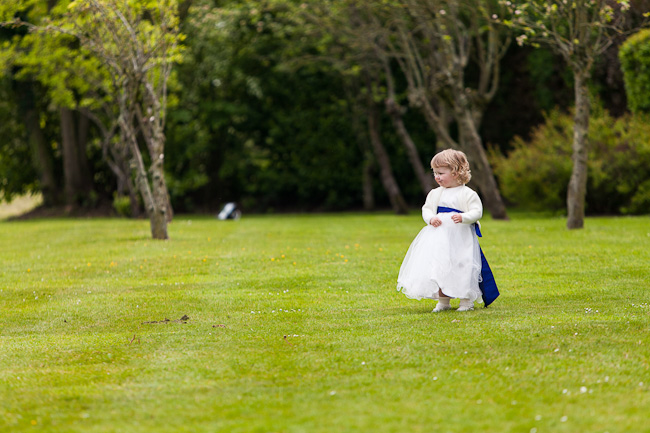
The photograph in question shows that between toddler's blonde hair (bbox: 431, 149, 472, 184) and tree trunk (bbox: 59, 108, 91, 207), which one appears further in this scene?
tree trunk (bbox: 59, 108, 91, 207)

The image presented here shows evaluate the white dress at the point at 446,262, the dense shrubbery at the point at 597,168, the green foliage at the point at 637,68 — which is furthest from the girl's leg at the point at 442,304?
the green foliage at the point at 637,68

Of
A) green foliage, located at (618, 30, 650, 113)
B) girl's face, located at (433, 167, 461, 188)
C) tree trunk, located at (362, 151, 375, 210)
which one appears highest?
green foliage, located at (618, 30, 650, 113)

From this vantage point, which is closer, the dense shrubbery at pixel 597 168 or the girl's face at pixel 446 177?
the girl's face at pixel 446 177

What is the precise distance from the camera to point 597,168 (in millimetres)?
19281

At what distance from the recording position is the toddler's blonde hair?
24.8 ft

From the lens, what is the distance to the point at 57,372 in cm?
559

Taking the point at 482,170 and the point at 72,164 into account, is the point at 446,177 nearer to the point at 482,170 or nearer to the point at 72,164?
the point at 482,170

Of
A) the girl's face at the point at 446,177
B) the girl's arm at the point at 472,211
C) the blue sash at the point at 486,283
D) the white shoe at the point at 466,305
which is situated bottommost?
the white shoe at the point at 466,305

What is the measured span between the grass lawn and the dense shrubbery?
758 centimetres

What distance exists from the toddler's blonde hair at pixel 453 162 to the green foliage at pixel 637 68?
516 inches

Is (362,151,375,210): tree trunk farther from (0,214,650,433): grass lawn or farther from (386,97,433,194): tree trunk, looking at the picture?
(0,214,650,433): grass lawn

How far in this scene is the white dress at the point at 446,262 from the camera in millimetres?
7352

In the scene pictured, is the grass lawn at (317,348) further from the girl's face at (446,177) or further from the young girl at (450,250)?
the girl's face at (446,177)

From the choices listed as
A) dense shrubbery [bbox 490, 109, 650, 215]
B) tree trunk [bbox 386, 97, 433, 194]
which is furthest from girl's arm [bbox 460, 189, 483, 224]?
tree trunk [bbox 386, 97, 433, 194]
